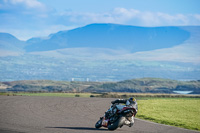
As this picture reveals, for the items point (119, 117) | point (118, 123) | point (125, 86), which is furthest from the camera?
point (125, 86)

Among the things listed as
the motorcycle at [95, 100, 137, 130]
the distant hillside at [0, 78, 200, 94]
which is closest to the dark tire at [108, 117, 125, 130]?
the motorcycle at [95, 100, 137, 130]

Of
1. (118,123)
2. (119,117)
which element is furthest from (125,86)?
(118,123)

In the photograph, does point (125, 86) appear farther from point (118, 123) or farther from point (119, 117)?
point (118, 123)

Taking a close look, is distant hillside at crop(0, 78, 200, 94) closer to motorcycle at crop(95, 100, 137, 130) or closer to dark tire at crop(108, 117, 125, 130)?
motorcycle at crop(95, 100, 137, 130)

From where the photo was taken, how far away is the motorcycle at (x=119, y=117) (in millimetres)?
20438

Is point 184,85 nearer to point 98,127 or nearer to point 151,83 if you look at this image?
point 151,83

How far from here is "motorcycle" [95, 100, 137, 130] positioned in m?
20.4

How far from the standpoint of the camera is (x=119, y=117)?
2056cm

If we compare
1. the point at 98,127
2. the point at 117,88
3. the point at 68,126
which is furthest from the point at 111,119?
the point at 117,88

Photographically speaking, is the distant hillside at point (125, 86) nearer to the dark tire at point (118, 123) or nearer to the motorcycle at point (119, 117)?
the motorcycle at point (119, 117)

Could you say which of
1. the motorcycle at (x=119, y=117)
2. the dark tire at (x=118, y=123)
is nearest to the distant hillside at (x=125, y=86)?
the motorcycle at (x=119, y=117)

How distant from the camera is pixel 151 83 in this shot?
184 meters

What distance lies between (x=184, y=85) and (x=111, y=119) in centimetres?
15856

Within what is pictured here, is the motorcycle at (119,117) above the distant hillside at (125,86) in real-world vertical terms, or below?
below
